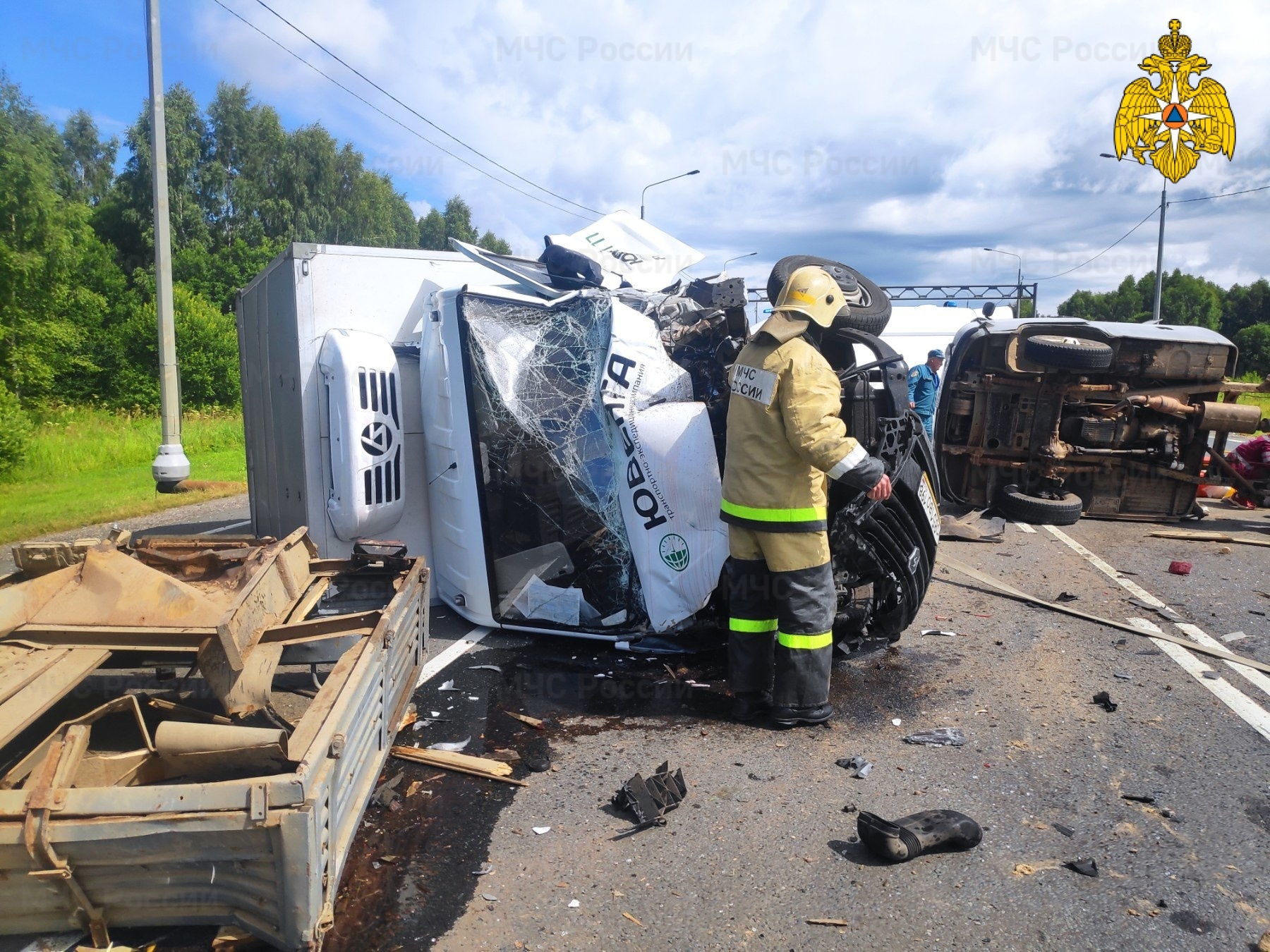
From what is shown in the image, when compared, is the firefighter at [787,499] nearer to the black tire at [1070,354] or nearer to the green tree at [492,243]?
the black tire at [1070,354]

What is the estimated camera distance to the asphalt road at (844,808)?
7.73 feet

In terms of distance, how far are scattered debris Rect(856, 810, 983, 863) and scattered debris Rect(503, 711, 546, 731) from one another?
1442 mm

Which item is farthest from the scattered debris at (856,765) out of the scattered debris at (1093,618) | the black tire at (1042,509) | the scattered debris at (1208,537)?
the scattered debris at (1208,537)

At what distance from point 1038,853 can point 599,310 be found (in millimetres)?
3162

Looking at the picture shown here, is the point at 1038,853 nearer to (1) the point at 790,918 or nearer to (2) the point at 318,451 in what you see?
(1) the point at 790,918

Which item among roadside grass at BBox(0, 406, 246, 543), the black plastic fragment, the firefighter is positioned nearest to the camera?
the firefighter

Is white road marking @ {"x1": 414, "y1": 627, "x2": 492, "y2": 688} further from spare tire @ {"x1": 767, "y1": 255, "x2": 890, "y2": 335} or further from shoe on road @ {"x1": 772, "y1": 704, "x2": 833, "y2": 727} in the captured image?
spare tire @ {"x1": 767, "y1": 255, "x2": 890, "y2": 335}

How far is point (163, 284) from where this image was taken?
10.4 meters

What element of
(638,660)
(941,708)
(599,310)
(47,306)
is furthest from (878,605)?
(47,306)

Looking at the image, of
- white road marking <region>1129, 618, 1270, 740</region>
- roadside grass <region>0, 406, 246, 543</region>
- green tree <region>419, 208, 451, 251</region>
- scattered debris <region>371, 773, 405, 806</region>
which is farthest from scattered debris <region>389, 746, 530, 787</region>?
green tree <region>419, 208, 451, 251</region>

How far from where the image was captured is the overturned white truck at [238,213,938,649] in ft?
13.5

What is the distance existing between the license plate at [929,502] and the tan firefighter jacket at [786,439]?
2.09 feet

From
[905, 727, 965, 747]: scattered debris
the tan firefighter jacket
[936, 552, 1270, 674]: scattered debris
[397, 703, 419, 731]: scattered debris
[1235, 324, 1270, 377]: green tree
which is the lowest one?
[905, 727, 965, 747]: scattered debris

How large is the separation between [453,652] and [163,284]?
27.2ft
